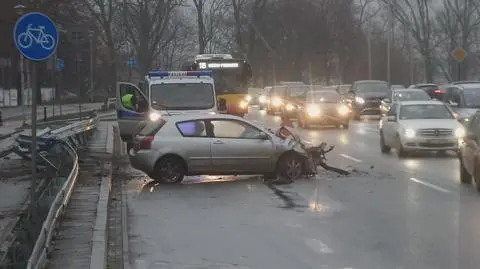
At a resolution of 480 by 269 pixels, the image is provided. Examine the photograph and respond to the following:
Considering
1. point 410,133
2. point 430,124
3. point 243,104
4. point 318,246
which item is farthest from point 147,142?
point 243,104

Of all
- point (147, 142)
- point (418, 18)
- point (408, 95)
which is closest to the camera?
point (147, 142)

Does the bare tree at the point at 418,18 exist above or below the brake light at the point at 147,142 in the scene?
above

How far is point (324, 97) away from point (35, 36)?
965 inches

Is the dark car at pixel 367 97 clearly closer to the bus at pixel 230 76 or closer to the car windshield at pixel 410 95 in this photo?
the car windshield at pixel 410 95

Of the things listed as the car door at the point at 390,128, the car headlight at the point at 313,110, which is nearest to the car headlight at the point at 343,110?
the car headlight at the point at 313,110

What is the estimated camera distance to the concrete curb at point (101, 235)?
787 cm

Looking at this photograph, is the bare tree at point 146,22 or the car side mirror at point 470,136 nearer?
the car side mirror at point 470,136

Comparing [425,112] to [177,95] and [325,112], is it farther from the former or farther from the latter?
[325,112]

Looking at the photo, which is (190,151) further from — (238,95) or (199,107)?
(238,95)

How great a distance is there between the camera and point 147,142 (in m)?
15.8

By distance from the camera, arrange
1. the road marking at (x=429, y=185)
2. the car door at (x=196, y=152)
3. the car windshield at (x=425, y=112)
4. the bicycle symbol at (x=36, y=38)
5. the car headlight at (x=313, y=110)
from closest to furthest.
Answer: the bicycle symbol at (x=36, y=38) < the road marking at (x=429, y=185) < the car door at (x=196, y=152) < the car windshield at (x=425, y=112) < the car headlight at (x=313, y=110)

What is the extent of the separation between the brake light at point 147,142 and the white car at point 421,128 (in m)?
7.32

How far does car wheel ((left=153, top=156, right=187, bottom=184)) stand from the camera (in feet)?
51.6

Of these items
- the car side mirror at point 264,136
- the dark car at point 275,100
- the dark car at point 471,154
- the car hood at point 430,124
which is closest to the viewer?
the dark car at point 471,154
